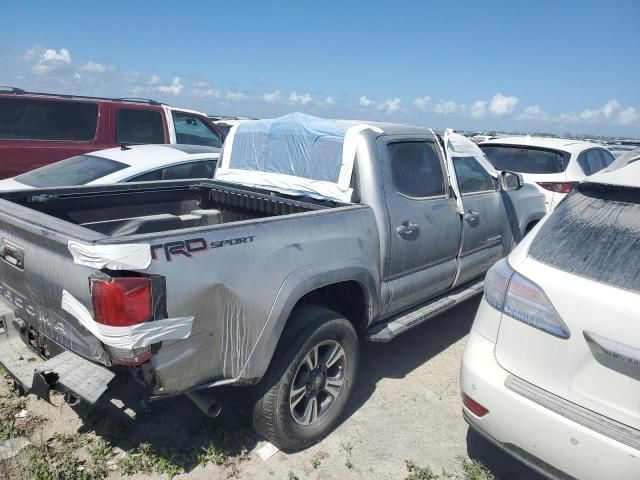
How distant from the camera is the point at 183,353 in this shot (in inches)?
88.7

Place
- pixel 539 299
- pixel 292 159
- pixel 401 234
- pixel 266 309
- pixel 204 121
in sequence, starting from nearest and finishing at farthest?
1. pixel 539 299
2. pixel 266 309
3. pixel 401 234
4. pixel 292 159
5. pixel 204 121

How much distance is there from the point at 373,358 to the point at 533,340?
207 cm

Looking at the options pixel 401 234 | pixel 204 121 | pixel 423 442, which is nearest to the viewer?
pixel 423 442

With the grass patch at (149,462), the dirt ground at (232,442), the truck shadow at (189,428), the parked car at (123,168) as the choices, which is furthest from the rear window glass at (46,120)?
the grass patch at (149,462)

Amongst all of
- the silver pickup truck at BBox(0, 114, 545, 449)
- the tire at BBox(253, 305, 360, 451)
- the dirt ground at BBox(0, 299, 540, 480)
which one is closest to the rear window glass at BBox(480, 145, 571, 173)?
the silver pickup truck at BBox(0, 114, 545, 449)

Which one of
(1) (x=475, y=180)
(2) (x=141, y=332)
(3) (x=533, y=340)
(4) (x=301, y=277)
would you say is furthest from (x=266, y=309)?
(1) (x=475, y=180)

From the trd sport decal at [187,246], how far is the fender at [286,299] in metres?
0.43

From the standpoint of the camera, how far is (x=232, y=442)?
2973 millimetres

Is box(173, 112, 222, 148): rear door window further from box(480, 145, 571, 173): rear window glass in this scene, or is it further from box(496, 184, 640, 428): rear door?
box(496, 184, 640, 428): rear door

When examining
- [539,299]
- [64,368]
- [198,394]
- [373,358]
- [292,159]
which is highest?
[292,159]

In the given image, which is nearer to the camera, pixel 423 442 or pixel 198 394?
pixel 198 394

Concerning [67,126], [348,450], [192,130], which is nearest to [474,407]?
[348,450]

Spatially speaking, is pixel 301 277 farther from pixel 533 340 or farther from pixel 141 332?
pixel 533 340

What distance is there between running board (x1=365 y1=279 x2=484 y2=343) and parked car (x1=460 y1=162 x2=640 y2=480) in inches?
36.6
